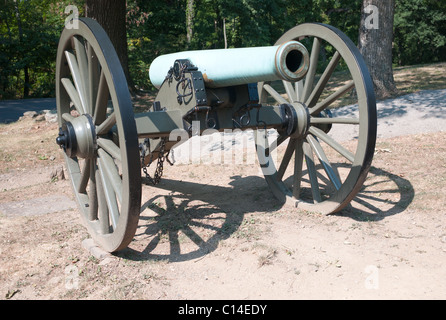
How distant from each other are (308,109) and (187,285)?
2089mm

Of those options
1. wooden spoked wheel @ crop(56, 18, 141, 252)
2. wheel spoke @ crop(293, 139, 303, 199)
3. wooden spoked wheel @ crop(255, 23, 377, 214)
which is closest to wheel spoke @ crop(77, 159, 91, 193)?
wooden spoked wheel @ crop(56, 18, 141, 252)

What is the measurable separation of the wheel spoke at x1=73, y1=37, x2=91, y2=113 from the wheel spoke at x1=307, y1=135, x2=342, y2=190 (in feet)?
6.73

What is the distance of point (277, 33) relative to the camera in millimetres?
21188

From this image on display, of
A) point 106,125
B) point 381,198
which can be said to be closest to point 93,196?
point 106,125

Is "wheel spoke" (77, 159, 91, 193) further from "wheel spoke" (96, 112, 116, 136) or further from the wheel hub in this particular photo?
"wheel spoke" (96, 112, 116, 136)

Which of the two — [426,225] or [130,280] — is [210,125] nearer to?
[130,280]

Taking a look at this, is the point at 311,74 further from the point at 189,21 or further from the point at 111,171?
the point at 189,21

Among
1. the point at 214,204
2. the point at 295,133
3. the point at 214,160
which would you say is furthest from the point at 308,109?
the point at 214,160

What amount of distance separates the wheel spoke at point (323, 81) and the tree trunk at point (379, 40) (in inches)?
211

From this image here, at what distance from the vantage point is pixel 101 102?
12.0 ft

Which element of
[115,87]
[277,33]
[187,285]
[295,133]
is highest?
[277,33]

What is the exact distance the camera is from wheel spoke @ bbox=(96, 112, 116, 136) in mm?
3496

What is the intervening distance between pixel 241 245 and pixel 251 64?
1.45 meters

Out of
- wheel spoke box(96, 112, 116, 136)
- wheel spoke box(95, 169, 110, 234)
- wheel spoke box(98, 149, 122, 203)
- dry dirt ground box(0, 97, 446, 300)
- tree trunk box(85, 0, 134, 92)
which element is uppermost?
tree trunk box(85, 0, 134, 92)
